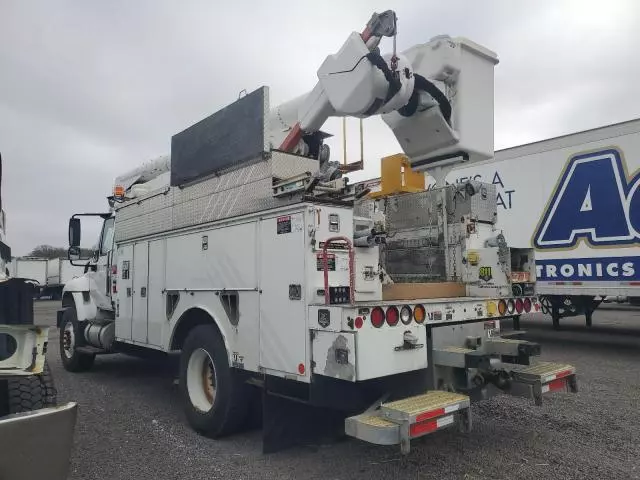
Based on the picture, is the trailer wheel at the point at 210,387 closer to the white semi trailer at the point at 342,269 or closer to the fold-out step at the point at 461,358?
the white semi trailer at the point at 342,269

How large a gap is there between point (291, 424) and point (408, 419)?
1.46 meters

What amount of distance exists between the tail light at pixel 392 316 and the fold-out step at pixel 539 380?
1.24 m

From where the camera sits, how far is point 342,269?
3.94 m

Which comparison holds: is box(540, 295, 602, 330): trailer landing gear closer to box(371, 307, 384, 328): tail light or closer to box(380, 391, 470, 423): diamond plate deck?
box(380, 391, 470, 423): diamond plate deck

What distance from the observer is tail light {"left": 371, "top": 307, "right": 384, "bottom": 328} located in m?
3.51

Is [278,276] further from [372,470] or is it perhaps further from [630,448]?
[630,448]

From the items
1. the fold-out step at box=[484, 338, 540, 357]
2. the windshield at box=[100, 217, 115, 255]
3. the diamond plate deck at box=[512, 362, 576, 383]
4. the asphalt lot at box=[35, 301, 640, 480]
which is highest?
the windshield at box=[100, 217, 115, 255]

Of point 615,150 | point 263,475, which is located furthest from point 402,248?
point 615,150

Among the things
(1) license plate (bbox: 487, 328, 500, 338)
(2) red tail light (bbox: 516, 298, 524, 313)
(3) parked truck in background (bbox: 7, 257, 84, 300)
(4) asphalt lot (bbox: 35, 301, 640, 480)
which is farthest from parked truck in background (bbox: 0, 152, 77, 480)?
(3) parked truck in background (bbox: 7, 257, 84, 300)

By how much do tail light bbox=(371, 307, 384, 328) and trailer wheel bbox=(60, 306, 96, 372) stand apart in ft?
19.7

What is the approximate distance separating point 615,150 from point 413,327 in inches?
300

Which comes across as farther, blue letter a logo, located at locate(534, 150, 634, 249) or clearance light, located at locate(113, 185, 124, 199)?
blue letter a logo, located at locate(534, 150, 634, 249)

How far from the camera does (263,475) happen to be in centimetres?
392

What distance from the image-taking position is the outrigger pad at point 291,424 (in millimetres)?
4184
